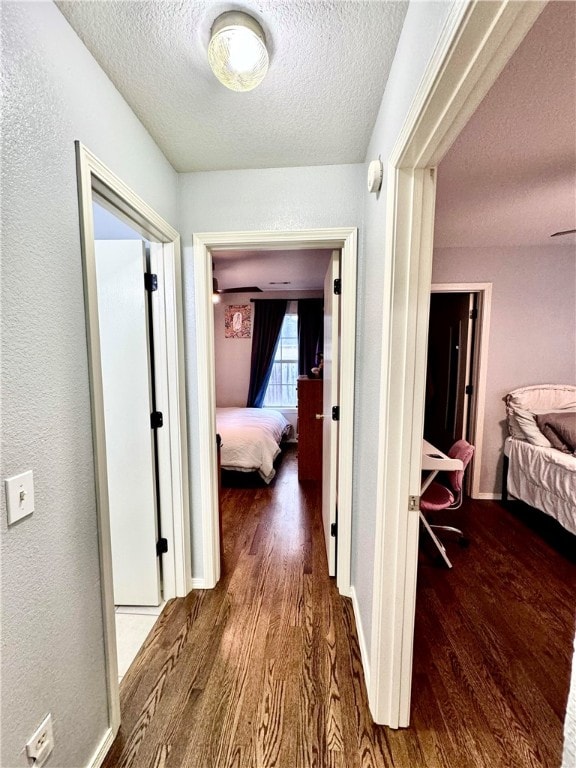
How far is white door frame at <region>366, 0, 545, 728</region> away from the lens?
968mm

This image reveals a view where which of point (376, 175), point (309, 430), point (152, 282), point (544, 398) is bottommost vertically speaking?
point (309, 430)

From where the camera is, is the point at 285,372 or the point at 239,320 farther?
the point at 285,372

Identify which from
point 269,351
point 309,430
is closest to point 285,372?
point 269,351

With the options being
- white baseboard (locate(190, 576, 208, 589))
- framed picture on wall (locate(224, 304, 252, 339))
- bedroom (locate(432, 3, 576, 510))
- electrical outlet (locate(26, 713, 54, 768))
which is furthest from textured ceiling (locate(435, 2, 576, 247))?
framed picture on wall (locate(224, 304, 252, 339))

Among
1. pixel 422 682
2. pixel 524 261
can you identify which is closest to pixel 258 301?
pixel 524 261

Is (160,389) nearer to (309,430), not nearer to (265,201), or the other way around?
(265,201)

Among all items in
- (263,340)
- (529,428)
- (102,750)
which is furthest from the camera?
(263,340)

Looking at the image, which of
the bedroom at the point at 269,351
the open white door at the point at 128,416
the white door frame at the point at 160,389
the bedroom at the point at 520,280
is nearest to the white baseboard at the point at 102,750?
the white door frame at the point at 160,389

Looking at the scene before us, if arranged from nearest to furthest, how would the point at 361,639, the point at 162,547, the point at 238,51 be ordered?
the point at 238,51
the point at 361,639
the point at 162,547

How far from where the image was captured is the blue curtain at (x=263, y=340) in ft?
17.0

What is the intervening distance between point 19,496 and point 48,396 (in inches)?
10.7

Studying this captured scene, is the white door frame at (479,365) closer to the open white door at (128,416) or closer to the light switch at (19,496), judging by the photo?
the open white door at (128,416)

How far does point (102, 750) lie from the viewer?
1133 mm

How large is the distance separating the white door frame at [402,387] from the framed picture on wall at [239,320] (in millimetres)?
4332
